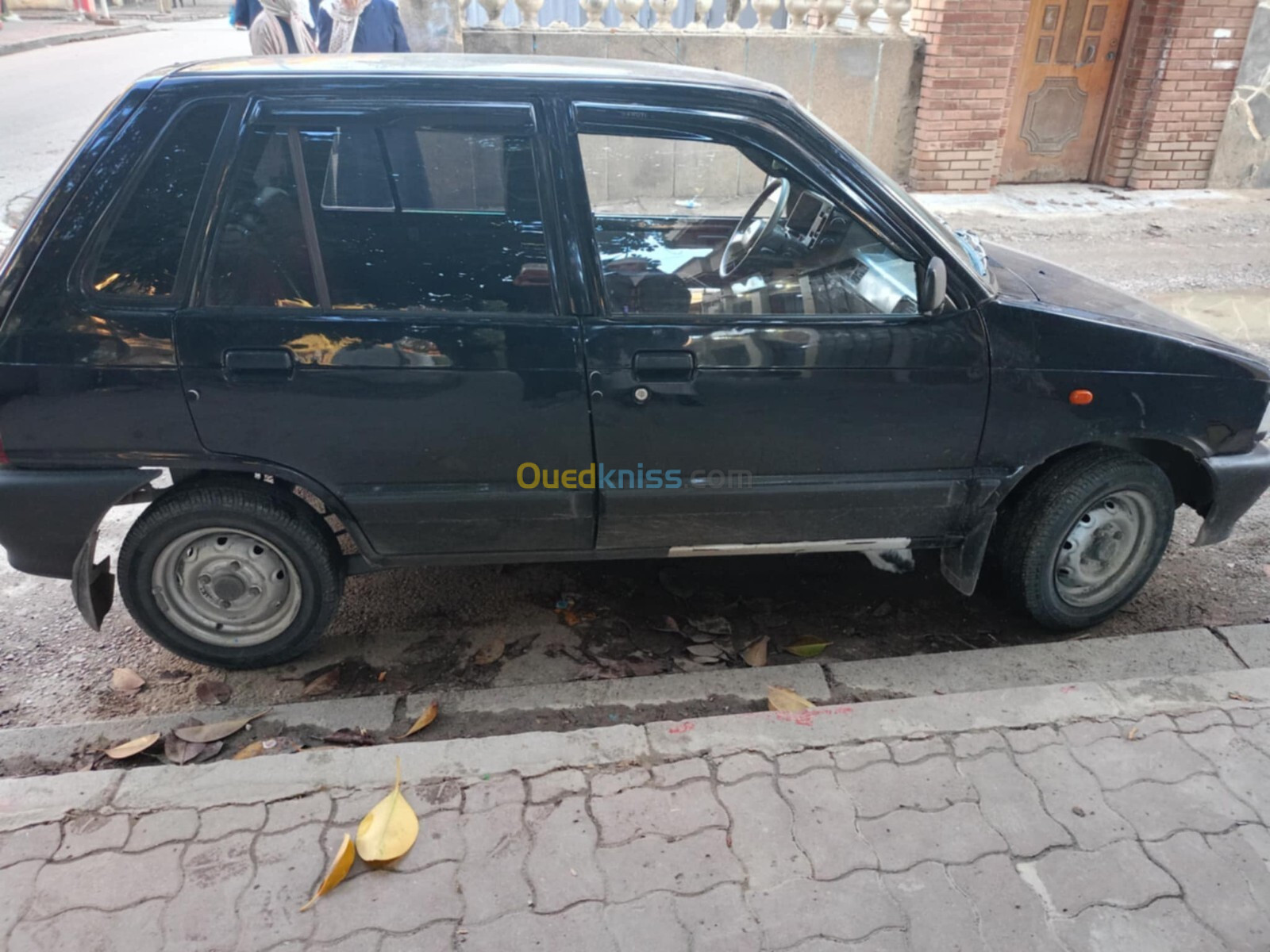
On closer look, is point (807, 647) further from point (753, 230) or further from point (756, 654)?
point (753, 230)

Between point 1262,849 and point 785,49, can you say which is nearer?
point 1262,849

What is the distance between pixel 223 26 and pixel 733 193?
100 ft

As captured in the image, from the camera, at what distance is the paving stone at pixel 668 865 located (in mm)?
2322

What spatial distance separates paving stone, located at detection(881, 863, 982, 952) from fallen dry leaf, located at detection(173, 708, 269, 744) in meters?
2.00

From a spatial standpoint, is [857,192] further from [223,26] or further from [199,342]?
[223,26]

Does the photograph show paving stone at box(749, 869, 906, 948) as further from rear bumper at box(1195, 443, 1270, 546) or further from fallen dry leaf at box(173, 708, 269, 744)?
rear bumper at box(1195, 443, 1270, 546)

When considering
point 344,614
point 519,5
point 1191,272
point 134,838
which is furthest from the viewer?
point 519,5

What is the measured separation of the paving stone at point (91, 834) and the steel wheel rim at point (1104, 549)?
3.09m

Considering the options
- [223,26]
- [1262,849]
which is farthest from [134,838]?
[223,26]

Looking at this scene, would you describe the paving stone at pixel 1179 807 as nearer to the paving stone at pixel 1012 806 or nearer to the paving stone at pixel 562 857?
the paving stone at pixel 1012 806

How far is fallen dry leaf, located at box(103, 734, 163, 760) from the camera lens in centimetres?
279

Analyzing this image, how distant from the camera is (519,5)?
841 cm

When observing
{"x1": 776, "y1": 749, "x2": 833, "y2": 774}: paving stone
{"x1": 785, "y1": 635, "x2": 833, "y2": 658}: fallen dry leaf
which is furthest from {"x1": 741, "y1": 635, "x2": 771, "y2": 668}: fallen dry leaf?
{"x1": 776, "y1": 749, "x2": 833, "y2": 774}: paving stone

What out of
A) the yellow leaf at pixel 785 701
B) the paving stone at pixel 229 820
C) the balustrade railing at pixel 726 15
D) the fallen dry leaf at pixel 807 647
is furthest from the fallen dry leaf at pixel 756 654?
the balustrade railing at pixel 726 15
